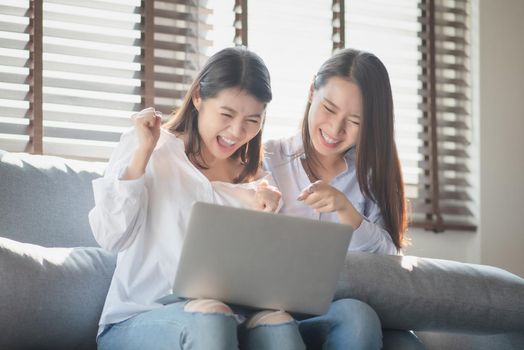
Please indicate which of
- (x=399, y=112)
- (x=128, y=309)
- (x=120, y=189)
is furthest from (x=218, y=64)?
(x=399, y=112)

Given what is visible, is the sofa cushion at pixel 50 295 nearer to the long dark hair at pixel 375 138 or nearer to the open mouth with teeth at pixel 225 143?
the open mouth with teeth at pixel 225 143

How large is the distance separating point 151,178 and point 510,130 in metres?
2.13

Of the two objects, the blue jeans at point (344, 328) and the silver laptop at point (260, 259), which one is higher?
the silver laptop at point (260, 259)

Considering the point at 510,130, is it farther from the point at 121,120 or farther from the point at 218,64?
the point at 218,64

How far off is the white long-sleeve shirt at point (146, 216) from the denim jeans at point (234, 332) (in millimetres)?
73

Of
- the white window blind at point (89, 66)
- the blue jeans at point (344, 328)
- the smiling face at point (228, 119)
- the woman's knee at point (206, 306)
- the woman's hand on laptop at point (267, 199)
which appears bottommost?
the blue jeans at point (344, 328)

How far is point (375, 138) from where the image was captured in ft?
6.95

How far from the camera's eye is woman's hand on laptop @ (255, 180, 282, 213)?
1798 mm

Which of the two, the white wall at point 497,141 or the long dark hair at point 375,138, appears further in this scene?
the white wall at point 497,141

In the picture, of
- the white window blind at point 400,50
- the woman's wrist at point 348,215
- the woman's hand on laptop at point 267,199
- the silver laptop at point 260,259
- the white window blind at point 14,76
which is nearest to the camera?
the silver laptop at point 260,259

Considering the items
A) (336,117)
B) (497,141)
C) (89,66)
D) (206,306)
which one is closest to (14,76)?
(89,66)

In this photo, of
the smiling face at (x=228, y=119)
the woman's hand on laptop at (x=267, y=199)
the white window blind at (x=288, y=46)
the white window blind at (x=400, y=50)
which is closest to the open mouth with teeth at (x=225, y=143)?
the smiling face at (x=228, y=119)

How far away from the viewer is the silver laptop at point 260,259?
57.5 inches

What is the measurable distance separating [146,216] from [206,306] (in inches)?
13.5
